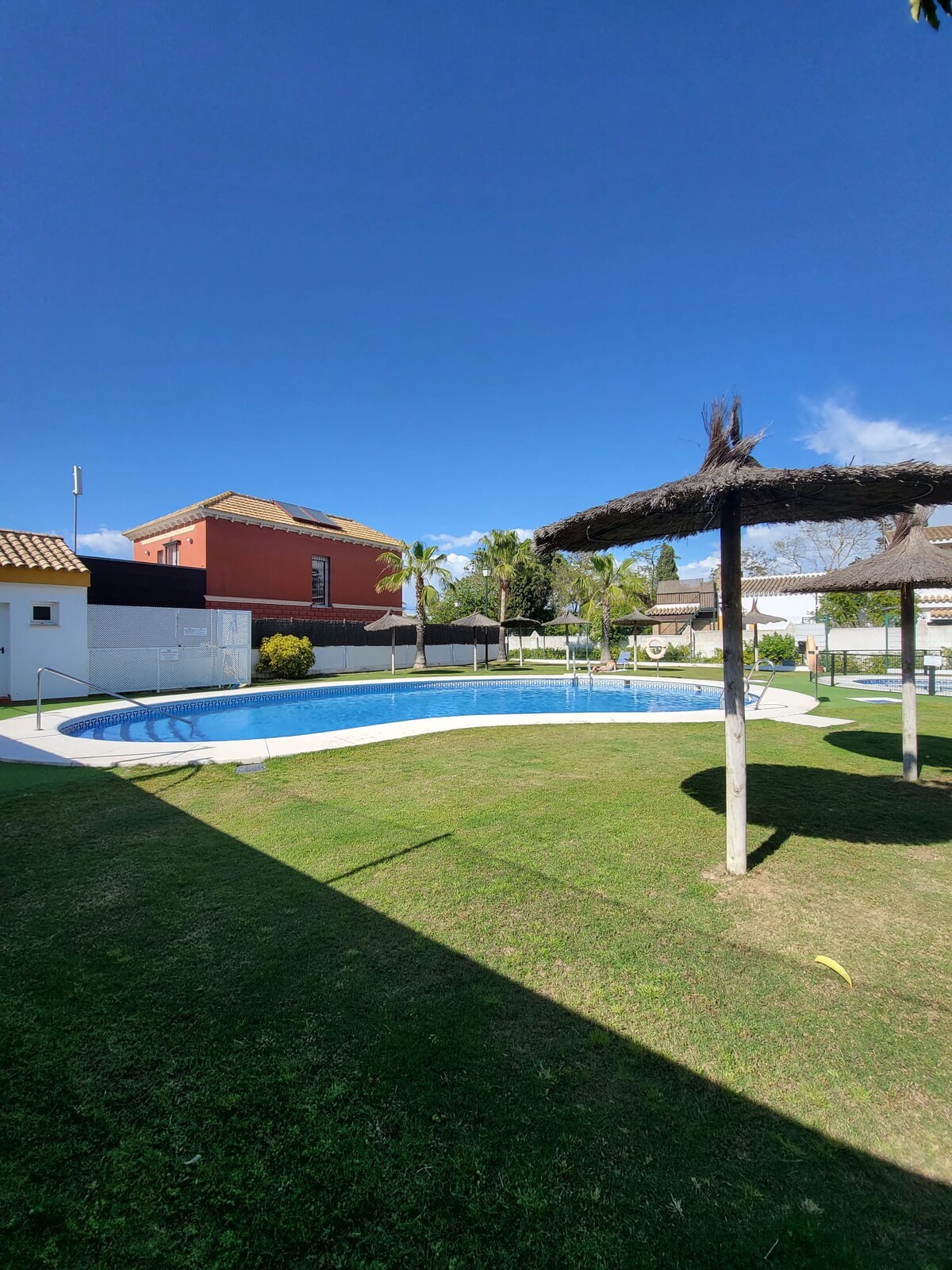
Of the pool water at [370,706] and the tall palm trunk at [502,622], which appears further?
the tall palm trunk at [502,622]

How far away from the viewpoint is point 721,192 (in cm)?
1270

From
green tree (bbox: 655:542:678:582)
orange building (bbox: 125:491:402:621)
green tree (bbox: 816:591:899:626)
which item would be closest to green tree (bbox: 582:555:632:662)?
green tree (bbox: 816:591:899:626)

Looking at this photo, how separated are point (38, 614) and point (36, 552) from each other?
175 centimetres

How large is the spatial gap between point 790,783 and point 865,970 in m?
4.38

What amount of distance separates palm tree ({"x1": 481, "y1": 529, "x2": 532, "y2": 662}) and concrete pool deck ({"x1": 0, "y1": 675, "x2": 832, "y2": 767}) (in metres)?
18.0

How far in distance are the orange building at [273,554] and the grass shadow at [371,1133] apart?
72.2 ft

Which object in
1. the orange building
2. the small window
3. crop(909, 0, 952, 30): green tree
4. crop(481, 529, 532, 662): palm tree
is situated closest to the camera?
crop(909, 0, 952, 30): green tree

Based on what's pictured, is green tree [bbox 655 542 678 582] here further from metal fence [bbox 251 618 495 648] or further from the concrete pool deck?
the concrete pool deck

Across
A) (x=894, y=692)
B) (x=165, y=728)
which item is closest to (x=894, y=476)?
(x=165, y=728)

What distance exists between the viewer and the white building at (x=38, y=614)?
13.9 meters

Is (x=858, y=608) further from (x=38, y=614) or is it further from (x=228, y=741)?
(x=38, y=614)

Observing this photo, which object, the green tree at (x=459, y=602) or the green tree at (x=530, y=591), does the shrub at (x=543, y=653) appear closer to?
the green tree at (x=530, y=591)

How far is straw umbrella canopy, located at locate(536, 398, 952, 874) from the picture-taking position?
150 inches

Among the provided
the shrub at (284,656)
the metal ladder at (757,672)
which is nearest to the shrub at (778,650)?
the metal ladder at (757,672)
